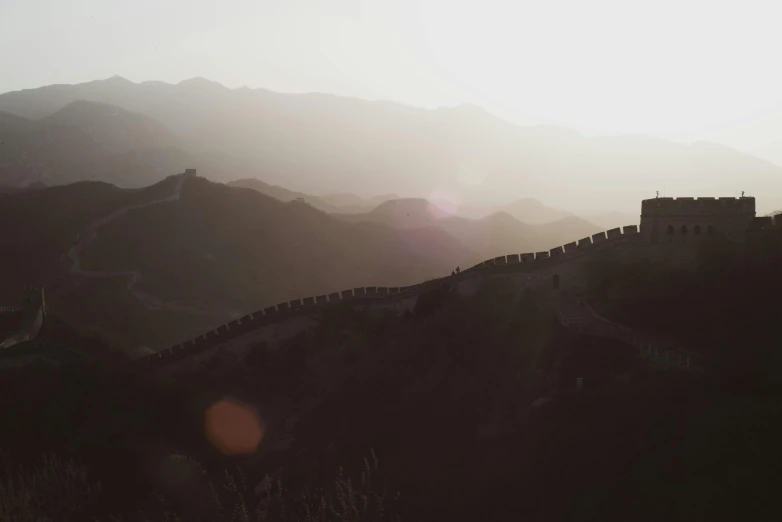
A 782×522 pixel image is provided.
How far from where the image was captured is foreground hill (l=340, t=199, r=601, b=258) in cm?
11145

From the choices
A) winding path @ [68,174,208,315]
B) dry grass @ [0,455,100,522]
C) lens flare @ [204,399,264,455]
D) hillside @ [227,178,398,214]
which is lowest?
lens flare @ [204,399,264,455]

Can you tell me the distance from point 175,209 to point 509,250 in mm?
50410

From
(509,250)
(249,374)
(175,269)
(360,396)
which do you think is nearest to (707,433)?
(360,396)

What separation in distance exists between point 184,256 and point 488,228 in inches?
2312

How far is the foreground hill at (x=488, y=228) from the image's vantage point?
11145 cm

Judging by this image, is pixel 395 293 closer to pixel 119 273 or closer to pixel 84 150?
pixel 119 273

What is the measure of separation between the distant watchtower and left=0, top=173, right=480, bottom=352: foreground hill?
4029 centimetres

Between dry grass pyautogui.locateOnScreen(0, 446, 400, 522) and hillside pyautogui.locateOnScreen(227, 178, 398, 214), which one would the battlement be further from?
hillside pyautogui.locateOnScreen(227, 178, 398, 214)

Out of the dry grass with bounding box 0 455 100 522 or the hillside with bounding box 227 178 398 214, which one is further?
the hillside with bounding box 227 178 398 214

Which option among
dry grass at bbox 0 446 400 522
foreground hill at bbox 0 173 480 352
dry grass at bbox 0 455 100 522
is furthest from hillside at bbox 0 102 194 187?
dry grass at bbox 0 446 400 522

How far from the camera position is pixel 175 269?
2955 inches

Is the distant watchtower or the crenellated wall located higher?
the distant watchtower

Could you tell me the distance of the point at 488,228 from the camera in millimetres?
120750

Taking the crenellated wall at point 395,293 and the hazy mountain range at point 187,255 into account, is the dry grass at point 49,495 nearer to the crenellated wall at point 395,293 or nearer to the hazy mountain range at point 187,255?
the crenellated wall at point 395,293
